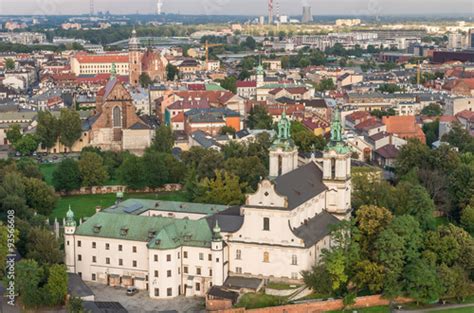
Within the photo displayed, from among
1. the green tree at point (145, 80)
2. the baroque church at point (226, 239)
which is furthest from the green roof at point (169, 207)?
the green tree at point (145, 80)

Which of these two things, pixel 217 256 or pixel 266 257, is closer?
pixel 217 256

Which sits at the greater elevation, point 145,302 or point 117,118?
point 117,118

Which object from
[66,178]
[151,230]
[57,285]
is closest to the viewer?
[57,285]

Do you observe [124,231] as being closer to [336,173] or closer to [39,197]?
[336,173]

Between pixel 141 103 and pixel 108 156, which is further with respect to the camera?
pixel 141 103

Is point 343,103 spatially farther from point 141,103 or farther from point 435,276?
point 435,276

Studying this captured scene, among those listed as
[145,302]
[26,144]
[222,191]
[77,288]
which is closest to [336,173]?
[222,191]

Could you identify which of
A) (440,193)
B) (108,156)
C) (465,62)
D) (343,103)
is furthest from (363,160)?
(465,62)
